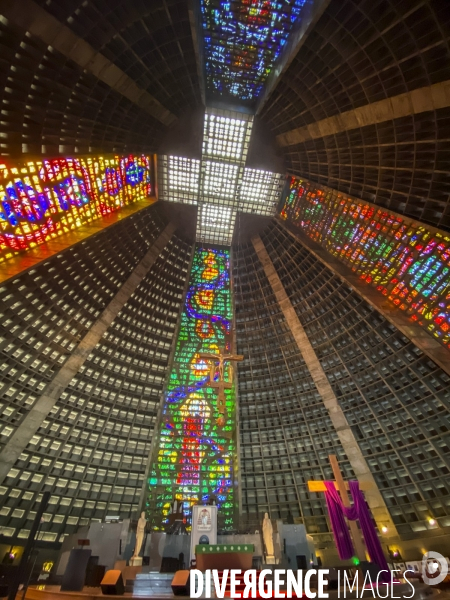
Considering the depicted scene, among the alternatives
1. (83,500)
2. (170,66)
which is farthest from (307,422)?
(170,66)

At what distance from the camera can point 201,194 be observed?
1770 inches

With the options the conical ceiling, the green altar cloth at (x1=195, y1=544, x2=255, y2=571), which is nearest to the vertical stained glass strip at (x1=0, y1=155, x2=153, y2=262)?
the conical ceiling

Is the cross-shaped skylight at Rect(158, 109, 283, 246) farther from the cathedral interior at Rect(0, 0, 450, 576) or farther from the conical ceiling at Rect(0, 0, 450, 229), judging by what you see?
the conical ceiling at Rect(0, 0, 450, 229)

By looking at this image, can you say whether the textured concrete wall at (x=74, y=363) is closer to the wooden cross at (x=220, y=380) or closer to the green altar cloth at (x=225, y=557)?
the wooden cross at (x=220, y=380)

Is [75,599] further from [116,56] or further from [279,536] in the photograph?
[116,56]

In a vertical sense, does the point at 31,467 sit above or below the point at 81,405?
below

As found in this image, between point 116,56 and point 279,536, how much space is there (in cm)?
3780

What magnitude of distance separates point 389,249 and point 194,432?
28282mm

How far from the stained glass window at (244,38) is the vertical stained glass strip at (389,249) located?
43.9 ft

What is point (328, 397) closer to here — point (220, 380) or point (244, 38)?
point (220, 380)

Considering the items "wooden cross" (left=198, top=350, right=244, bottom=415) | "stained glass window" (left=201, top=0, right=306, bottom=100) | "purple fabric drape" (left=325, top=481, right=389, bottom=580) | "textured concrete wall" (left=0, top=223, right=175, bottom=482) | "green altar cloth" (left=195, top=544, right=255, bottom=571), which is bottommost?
"green altar cloth" (left=195, top=544, right=255, bottom=571)

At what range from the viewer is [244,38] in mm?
28797

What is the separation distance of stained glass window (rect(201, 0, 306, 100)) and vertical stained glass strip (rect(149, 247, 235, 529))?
28.5m

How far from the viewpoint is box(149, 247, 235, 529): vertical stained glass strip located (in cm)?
3108
